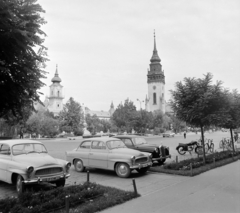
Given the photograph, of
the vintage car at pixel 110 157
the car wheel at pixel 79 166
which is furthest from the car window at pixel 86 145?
the car wheel at pixel 79 166

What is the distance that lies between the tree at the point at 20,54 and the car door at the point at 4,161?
2.01 metres

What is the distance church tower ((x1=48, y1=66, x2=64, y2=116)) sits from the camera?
110 meters

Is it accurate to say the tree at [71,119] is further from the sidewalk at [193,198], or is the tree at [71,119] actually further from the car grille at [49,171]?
the sidewalk at [193,198]

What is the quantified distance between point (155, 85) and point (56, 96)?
52.4 meters

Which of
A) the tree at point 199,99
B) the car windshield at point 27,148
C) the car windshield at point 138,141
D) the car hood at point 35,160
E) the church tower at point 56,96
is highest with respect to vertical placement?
the church tower at point 56,96

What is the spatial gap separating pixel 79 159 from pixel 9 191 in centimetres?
392

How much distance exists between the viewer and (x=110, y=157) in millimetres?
10094

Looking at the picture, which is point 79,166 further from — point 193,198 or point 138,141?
point 193,198

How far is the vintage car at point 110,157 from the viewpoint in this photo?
31.8ft

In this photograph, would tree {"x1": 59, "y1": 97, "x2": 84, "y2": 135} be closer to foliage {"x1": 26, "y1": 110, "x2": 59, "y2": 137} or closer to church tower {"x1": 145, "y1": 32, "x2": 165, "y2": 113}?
foliage {"x1": 26, "y1": 110, "x2": 59, "y2": 137}

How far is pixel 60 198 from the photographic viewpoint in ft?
20.0

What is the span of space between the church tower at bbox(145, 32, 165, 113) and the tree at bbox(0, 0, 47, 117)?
119 metres

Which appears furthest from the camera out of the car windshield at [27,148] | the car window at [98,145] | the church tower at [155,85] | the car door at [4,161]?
the church tower at [155,85]

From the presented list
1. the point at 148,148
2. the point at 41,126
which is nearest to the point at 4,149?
the point at 148,148
